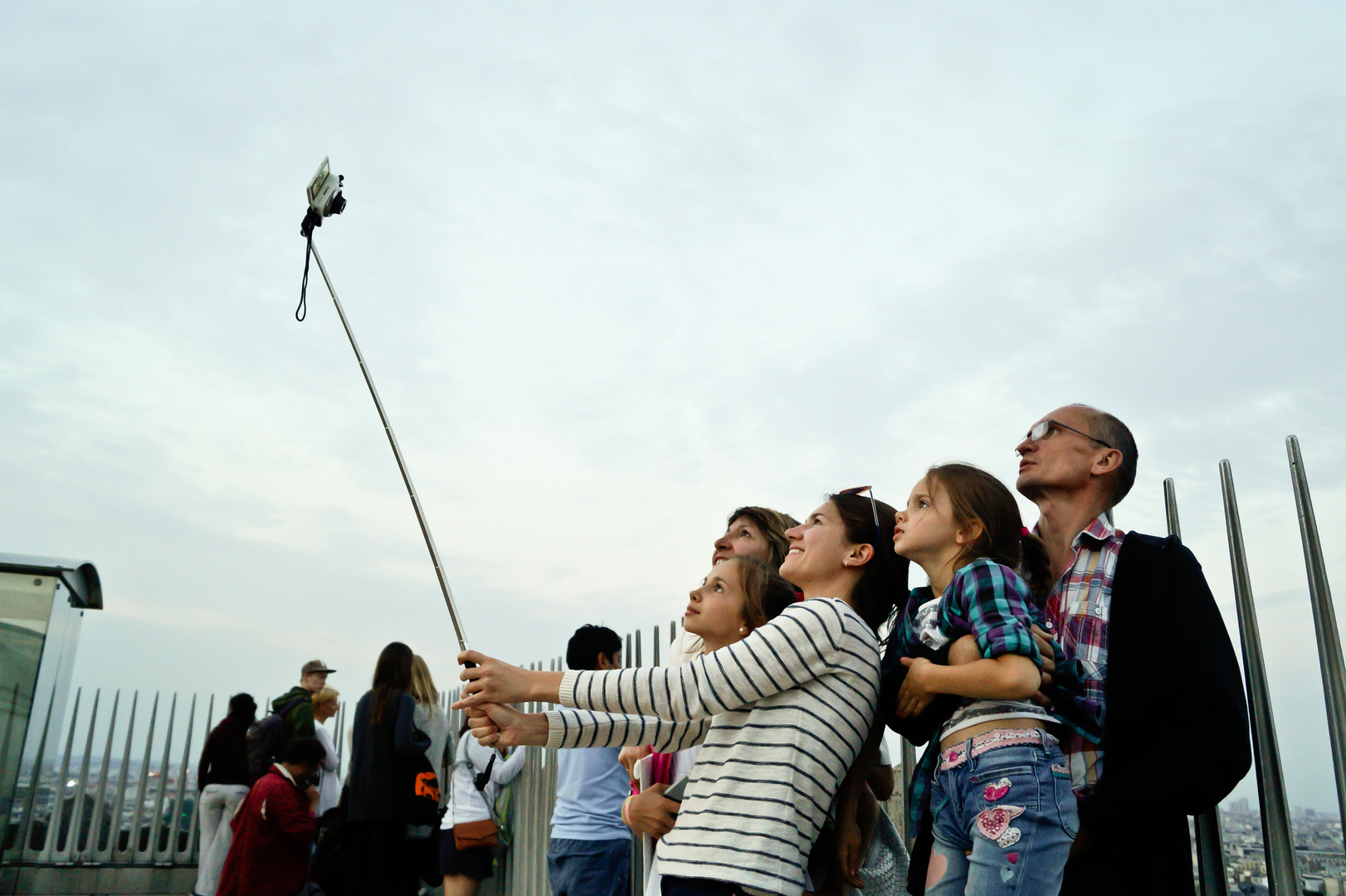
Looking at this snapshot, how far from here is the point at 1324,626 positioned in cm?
240

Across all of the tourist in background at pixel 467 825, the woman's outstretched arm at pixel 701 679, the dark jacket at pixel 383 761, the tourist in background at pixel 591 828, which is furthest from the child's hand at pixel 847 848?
the dark jacket at pixel 383 761

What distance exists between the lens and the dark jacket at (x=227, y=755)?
719cm

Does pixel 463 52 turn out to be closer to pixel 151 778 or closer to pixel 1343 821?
pixel 1343 821

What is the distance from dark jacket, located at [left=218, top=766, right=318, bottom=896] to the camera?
555 cm

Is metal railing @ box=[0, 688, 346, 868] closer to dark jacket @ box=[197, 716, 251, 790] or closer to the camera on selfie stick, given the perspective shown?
dark jacket @ box=[197, 716, 251, 790]

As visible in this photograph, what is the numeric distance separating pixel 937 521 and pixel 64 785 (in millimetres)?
8847

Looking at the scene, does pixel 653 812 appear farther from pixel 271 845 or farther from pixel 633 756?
pixel 271 845

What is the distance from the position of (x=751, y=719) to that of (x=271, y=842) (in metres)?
4.45

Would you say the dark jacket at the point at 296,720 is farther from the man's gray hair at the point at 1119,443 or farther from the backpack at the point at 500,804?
the man's gray hair at the point at 1119,443

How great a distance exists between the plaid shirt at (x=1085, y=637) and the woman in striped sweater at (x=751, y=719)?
0.43m

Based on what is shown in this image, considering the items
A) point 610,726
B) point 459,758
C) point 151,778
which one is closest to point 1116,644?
point 610,726

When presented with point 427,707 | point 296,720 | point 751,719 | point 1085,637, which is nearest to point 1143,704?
point 1085,637

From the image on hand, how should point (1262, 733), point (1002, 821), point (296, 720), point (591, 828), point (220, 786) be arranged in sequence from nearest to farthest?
point (1002, 821)
point (1262, 733)
point (591, 828)
point (296, 720)
point (220, 786)

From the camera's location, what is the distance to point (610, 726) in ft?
8.14
